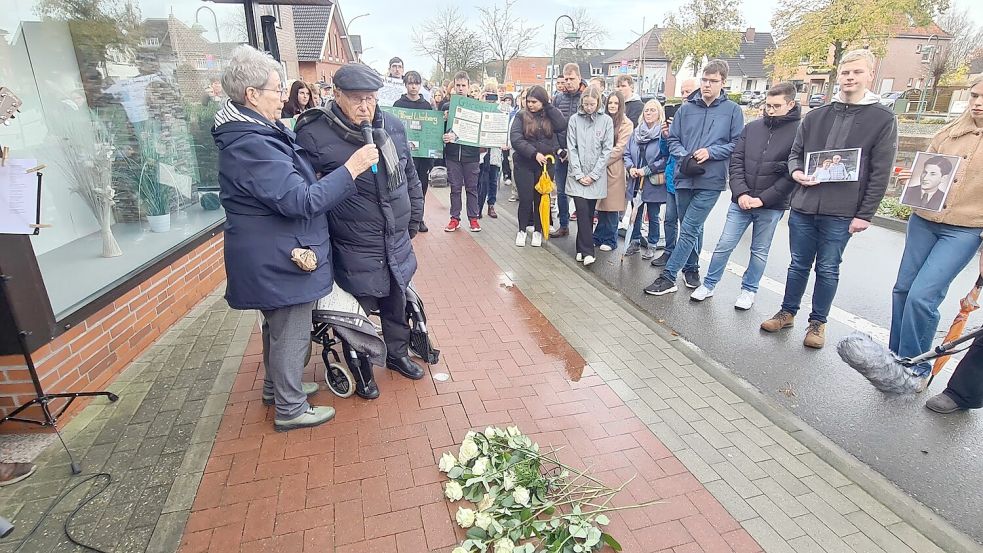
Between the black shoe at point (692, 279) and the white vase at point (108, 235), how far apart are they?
5187 mm

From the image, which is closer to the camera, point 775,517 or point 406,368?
point 775,517

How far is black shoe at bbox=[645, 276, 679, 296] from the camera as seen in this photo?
5.36 metres

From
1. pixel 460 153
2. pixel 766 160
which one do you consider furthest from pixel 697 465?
pixel 460 153

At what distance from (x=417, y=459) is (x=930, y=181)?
3.70 m

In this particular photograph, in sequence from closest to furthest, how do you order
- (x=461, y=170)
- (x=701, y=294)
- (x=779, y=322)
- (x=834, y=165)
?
1. (x=834, y=165)
2. (x=779, y=322)
3. (x=701, y=294)
4. (x=461, y=170)

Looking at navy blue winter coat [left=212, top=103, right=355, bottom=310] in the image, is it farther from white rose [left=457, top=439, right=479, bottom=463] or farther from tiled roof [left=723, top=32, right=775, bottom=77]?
tiled roof [left=723, top=32, right=775, bottom=77]

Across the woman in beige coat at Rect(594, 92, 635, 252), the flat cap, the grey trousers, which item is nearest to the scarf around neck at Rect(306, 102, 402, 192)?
the flat cap

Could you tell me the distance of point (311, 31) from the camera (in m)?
31.9

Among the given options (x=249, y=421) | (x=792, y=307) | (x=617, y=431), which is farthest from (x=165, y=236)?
(x=792, y=307)

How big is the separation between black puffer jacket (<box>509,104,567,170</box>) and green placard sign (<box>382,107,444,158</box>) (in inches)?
46.0

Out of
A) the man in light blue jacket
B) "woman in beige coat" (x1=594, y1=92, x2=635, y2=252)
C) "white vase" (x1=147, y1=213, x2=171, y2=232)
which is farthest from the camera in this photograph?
"woman in beige coat" (x1=594, y1=92, x2=635, y2=252)

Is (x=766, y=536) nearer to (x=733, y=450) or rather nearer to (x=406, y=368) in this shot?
(x=733, y=450)

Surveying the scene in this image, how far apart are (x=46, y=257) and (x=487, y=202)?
242 inches

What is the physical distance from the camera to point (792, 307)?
4.56m
